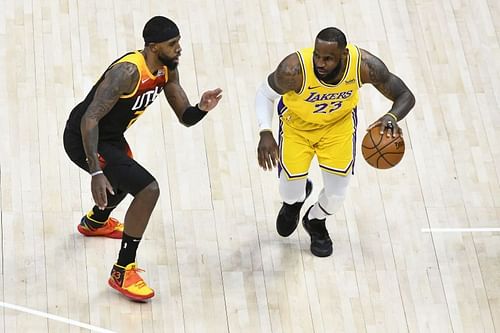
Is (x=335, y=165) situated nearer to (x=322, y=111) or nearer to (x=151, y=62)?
(x=322, y=111)

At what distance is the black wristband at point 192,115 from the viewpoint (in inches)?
292

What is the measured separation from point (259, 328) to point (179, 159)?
1607 mm

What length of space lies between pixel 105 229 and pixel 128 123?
97cm

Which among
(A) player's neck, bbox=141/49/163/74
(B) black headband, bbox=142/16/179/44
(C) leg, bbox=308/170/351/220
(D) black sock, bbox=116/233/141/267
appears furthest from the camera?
(C) leg, bbox=308/170/351/220

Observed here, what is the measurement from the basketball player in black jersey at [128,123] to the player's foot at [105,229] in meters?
0.34

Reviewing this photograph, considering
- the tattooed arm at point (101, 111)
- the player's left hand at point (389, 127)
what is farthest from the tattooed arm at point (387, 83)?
the tattooed arm at point (101, 111)

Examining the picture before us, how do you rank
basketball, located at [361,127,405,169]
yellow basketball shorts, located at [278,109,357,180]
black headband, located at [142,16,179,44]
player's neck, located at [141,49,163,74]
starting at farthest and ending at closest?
yellow basketball shorts, located at [278,109,357,180] < basketball, located at [361,127,405,169] < player's neck, located at [141,49,163,74] < black headband, located at [142,16,179,44]

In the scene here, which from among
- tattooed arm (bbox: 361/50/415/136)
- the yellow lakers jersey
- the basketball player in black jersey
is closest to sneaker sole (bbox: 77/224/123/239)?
the basketball player in black jersey

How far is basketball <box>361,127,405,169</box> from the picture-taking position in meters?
7.25

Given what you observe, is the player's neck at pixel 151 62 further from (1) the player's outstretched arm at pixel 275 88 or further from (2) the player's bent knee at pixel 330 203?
(2) the player's bent knee at pixel 330 203

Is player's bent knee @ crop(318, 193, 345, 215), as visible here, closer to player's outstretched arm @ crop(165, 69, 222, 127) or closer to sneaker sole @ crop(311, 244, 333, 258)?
sneaker sole @ crop(311, 244, 333, 258)

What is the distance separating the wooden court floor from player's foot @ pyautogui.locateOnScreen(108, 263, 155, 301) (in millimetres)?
102

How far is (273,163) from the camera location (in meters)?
7.16

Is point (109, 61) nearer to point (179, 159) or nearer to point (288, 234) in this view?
point (179, 159)
